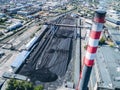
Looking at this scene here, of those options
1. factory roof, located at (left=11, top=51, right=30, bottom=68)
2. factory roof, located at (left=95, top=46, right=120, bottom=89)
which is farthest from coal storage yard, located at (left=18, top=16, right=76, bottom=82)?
factory roof, located at (left=95, top=46, right=120, bottom=89)

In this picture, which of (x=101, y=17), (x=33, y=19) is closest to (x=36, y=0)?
(x=33, y=19)

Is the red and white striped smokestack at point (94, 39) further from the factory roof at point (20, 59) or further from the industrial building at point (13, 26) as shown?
the industrial building at point (13, 26)

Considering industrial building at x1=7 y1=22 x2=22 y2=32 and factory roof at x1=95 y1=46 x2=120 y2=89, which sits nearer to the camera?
factory roof at x1=95 y1=46 x2=120 y2=89

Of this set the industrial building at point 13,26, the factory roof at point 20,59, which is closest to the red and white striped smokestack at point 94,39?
the factory roof at point 20,59

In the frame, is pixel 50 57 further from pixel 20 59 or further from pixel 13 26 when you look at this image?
pixel 13 26

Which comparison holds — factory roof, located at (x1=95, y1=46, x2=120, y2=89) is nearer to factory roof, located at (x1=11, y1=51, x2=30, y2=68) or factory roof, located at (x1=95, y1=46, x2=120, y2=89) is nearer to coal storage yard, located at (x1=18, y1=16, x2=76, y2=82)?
coal storage yard, located at (x1=18, y1=16, x2=76, y2=82)

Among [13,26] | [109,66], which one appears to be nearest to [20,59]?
[109,66]

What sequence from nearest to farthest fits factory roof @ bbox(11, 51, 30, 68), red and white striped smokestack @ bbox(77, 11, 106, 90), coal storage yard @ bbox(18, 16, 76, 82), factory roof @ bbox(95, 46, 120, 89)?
1. red and white striped smokestack @ bbox(77, 11, 106, 90)
2. factory roof @ bbox(95, 46, 120, 89)
3. coal storage yard @ bbox(18, 16, 76, 82)
4. factory roof @ bbox(11, 51, 30, 68)

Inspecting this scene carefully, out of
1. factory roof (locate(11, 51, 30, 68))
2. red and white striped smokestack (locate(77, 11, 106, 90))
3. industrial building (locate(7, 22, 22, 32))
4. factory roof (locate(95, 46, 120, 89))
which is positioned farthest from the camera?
industrial building (locate(7, 22, 22, 32))

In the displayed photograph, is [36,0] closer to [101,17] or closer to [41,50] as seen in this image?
[41,50]
